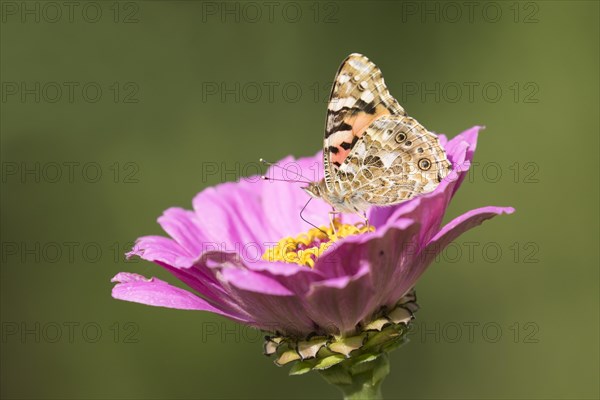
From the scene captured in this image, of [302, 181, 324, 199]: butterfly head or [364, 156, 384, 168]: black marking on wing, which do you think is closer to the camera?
[364, 156, 384, 168]: black marking on wing

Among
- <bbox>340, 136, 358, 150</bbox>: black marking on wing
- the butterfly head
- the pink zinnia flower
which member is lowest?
the pink zinnia flower

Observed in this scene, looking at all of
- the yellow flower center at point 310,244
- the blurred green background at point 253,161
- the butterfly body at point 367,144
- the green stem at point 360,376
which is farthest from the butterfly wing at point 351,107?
the blurred green background at point 253,161

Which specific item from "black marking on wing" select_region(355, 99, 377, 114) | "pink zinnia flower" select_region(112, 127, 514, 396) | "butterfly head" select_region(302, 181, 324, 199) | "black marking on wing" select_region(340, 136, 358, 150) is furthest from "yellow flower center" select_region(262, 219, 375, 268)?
"black marking on wing" select_region(355, 99, 377, 114)

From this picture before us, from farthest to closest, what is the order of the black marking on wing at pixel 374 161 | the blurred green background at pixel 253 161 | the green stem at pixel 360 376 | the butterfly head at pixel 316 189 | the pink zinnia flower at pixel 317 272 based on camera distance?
the blurred green background at pixel 253 161
the butterfly head at pixel 316 189
the black marking on wing at pixel 374 161
the green stem at pixel 360 376
the pink zinnia flower at pixel 317 272

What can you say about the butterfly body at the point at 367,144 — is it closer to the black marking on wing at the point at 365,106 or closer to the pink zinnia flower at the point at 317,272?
the black marking on wing at the point at 365,106

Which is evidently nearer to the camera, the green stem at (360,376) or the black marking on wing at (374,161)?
the green stem at (360,376)

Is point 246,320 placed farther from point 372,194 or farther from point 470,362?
point 470,362

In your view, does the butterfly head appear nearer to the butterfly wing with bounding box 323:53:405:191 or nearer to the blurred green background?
the butterfly wing with bounding box 323:53:405:191
